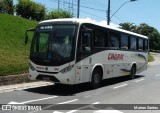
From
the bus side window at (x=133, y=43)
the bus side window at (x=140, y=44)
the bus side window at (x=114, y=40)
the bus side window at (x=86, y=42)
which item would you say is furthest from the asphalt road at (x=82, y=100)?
the bus side window at (x=140, y=44)

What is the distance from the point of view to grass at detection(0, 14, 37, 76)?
17.2m

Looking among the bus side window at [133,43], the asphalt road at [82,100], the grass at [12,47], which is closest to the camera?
the asphalt road at [82,100]

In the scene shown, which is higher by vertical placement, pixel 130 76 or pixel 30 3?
pixel 30 3

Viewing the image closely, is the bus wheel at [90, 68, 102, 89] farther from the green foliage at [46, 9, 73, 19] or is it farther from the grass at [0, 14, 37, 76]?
the green foliage at [46, 9, 73, 19]

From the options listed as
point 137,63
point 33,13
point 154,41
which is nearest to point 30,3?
point 33,13

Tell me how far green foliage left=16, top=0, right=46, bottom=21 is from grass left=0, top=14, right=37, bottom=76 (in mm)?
35708

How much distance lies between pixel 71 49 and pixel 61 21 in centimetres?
143

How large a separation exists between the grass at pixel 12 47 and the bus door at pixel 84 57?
435 centimetres

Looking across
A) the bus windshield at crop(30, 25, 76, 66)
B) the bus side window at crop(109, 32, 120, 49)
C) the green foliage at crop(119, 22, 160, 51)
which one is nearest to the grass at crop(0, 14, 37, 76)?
the bus windshield at crop(30, 25, 76, 66)

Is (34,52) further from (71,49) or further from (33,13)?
(33,13)

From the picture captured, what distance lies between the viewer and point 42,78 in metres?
13.7

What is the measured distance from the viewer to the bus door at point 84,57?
44.7 feet

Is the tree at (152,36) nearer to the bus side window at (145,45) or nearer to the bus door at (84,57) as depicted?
the bus side window at (145,45)

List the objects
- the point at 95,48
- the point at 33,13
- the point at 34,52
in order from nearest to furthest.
→ 1. the point at 34,52
2. the point at 95,48
3. the point at 33,13
